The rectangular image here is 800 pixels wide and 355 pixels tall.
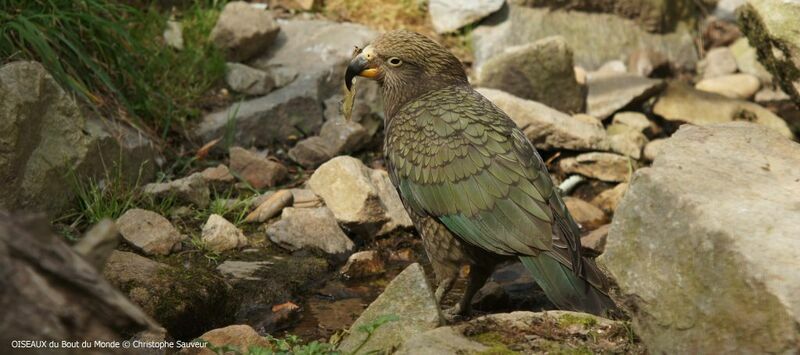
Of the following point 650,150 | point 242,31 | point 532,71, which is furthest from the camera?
point 532,71

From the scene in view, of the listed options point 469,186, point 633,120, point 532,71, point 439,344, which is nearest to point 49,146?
point 469,186

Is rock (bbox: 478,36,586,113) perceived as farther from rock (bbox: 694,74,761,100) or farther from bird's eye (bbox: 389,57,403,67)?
bird's eye (bbox: 389,57,403,67)

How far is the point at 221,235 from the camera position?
5.22 meters

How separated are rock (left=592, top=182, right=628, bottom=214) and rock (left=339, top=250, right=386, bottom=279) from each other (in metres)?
1.83

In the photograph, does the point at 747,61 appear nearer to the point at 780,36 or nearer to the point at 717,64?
the point at 717,64

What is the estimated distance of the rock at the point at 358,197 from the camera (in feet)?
17.9

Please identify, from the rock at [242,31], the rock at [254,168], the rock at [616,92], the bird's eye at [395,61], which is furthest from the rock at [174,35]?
the rock at [616,92]

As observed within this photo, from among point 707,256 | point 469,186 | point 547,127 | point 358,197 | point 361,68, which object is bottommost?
point 547,127

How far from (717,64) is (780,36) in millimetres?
3499

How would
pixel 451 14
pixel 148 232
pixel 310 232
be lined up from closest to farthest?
pixel 148 232
pixel 310 232
pixel 451 14

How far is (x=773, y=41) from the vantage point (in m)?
5.71

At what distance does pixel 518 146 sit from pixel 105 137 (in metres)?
2.54

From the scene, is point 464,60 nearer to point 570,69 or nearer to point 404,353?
point 570,69

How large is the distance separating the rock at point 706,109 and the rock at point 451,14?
1.75 m
